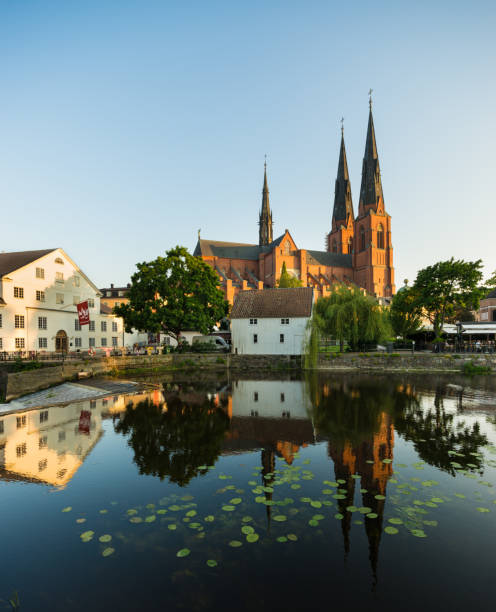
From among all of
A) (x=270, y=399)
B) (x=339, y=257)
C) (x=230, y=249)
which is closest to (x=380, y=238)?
(x=339, y=257)

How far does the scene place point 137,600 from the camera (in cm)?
487

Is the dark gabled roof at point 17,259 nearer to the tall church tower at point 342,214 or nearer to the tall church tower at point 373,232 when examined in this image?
the tall church tower at point 373,232

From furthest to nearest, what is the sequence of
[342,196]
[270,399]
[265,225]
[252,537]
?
1. [342,196]
2. [265,225]
3. [270,399]
4. [252,537]

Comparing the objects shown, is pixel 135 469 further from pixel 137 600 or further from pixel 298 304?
pixel 298 304

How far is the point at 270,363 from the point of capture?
122 feet

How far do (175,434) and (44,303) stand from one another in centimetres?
2699

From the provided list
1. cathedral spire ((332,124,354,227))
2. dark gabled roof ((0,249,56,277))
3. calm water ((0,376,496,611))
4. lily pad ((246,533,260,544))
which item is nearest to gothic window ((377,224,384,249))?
cathedral spire ((332,124,354,227))

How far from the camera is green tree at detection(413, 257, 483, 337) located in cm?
4150

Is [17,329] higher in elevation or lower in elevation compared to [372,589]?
higher

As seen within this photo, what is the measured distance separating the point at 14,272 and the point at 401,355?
1533 inches

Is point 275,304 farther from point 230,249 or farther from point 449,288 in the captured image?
point 230,249

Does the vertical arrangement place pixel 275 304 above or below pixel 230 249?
below

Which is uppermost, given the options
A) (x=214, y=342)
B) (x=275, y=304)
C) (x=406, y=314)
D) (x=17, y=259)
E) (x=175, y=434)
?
(x=17, y=259)

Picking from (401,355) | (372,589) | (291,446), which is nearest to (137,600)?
(372,589)
